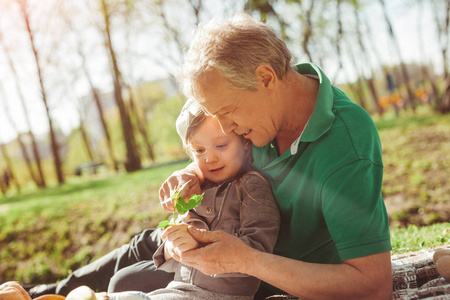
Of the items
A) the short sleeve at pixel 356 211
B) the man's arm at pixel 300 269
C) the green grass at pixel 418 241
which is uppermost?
the short sleeve at pixel 356 211

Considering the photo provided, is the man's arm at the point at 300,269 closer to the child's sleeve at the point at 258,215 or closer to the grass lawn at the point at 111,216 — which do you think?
the child's sleeve at the point at 258,215

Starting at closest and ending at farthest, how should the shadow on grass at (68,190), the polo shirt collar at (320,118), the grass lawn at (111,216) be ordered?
the polo shirt collar at (320,118), the grass lawn at (111,216), the shadow on grass at (68,190)

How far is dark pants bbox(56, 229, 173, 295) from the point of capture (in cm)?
241

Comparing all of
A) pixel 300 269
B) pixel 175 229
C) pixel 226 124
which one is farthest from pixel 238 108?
pixel 300 269

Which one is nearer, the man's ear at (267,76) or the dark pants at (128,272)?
the man's ear at (267,76)

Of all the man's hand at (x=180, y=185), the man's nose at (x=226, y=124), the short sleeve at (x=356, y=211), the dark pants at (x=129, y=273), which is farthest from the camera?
the dark pants at (x=129, y=273)

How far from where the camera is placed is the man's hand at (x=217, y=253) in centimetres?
166

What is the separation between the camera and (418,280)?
2125 mm

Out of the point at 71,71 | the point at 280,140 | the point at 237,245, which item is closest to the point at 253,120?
the point at 280,140

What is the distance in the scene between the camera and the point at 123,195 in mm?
8781

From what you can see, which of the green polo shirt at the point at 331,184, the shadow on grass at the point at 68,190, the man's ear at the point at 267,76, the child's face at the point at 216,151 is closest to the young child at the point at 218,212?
the child's face at the point at 216,151

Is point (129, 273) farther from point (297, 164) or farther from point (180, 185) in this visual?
point (297, 164)

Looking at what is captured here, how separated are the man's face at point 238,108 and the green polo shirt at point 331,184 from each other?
185mm

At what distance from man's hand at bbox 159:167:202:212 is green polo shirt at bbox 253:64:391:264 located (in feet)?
1.35
